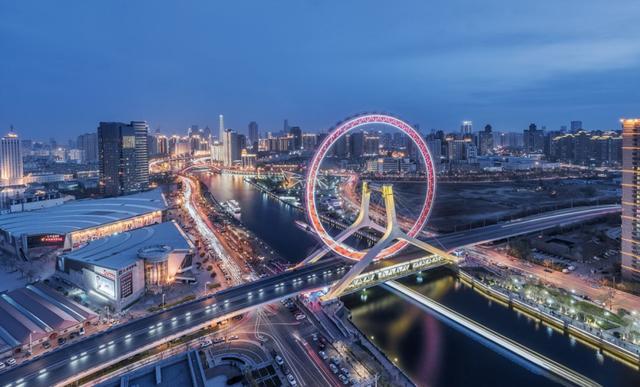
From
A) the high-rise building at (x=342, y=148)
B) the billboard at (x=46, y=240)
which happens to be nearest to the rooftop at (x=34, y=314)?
the billboard at (x=46, y=240)

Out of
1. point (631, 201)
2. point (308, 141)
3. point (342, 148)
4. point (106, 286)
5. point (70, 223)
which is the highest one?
point (308, 141)

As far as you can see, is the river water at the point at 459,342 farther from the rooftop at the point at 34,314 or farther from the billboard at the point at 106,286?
the rooftop at the point at 34,314

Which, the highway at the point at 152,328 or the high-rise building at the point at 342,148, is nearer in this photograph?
the highway at the point at 152,328

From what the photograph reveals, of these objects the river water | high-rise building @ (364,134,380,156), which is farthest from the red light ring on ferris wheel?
high-rise building @ (364,134,380,156)

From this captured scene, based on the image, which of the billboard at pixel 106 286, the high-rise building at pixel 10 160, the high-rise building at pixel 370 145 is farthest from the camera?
the high-rise building at pixel 370 145

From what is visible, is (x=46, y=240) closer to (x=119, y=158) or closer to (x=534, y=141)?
(x=119, y=158)

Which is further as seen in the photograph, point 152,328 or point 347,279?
point 347,279

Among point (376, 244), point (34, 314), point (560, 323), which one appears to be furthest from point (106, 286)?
point (560, 323)
